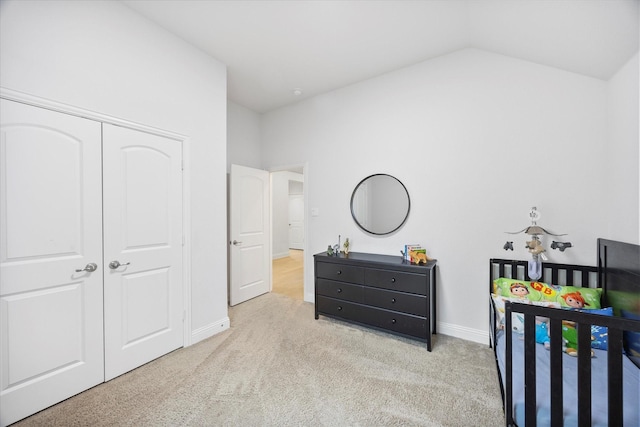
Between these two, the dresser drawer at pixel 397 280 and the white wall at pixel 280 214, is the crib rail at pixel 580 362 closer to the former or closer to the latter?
the dresser drawer at pixel 397 280

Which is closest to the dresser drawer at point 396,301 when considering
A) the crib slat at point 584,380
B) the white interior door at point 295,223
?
the crib slat at point 584,380

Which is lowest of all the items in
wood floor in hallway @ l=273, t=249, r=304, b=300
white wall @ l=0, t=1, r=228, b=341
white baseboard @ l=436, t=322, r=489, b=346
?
wood floor in hallway @ l=273, t=249, r=304, b=300

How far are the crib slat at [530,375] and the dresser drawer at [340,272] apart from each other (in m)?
1.56

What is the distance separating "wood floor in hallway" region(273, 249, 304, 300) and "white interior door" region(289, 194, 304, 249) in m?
1.09

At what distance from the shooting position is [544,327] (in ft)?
5.54

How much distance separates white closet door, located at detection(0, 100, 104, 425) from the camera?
152 cm

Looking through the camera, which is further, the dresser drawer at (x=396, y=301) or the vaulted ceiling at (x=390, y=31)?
the dresser drawer at (x=396, y=301)

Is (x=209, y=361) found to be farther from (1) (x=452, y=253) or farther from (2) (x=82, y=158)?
(1) (x=452, y=253)

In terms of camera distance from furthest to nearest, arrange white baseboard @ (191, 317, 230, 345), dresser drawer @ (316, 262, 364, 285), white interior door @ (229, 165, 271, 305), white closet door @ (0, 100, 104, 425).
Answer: white interior door @ (229, 165, 271, 305) → dresser drawer @ (316, 262, 364, 285) → white baseboard @ (191, 317, 230, 345) → white closet door @ (0, 100, 104, 425)

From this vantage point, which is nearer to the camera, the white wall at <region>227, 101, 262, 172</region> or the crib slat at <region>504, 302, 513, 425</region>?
the crib slat at <region>504, 302, 513, 425</region>

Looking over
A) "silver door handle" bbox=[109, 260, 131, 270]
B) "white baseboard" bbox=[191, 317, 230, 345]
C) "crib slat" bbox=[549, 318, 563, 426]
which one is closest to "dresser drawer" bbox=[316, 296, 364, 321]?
"white baseboard" bbox=[191, 317, 230, 345]

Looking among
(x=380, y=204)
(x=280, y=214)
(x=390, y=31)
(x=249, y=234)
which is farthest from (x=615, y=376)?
(x=280, y=214)

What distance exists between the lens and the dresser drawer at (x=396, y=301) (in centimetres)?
235

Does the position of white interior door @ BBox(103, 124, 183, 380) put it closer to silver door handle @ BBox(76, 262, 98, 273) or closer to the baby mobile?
silver door handle @ BBox(76, 262, 98, 273)
